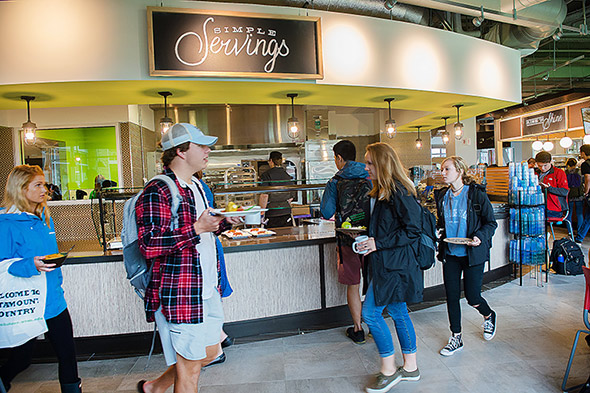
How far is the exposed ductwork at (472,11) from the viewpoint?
17.3ft

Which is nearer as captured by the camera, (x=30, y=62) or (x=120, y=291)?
(x=120, y=291)

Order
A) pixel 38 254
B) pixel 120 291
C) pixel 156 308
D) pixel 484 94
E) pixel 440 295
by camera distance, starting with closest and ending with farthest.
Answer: pixel 156 308 → pixel 38 254 → pixel 120 291 → pixel 440 295 → pixel 484 94

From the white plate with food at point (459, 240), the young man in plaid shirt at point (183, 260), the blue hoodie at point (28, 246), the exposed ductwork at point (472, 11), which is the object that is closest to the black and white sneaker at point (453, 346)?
the white plate with food at point (459, 240)

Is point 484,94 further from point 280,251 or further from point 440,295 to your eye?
point 280,251

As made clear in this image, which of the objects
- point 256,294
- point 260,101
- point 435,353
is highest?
point 260,101

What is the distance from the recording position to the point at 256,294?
3.77 m

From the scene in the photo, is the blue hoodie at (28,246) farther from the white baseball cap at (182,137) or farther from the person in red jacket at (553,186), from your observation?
the person in red jacket at (553,186)

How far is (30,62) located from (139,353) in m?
3.17

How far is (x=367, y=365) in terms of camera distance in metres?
3.09

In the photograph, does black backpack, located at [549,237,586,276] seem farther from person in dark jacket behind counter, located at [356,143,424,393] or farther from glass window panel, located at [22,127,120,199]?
glass window panel, located at [22,127,120,199]

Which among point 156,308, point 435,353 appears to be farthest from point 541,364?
point 156,308

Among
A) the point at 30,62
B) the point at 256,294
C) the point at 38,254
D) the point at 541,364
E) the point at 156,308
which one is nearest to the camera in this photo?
the point at 156,308

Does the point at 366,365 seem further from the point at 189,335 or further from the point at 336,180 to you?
the point at 189,335

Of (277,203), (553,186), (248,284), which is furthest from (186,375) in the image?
(553,186)
